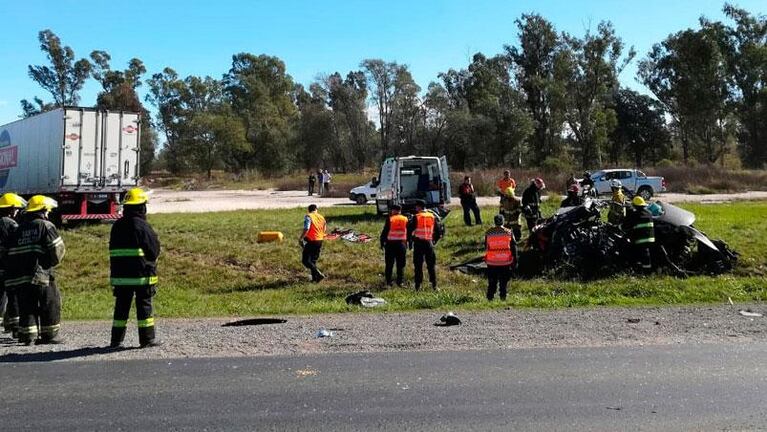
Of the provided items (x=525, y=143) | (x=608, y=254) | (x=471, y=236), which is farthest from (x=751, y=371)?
(x=525, y=143)

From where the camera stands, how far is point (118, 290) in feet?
24.5

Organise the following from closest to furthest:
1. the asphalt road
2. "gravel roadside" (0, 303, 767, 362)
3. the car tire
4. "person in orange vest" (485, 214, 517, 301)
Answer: the asphalt road < "gravel roadside" (0, 303, 767, 362) < "person in orange vest" (485, 214, 517, 301) < the car tire

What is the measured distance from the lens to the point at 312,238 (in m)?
14.2

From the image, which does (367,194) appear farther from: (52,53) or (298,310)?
(52,53)

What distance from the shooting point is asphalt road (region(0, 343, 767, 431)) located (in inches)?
189

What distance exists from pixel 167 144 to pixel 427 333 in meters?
88.0

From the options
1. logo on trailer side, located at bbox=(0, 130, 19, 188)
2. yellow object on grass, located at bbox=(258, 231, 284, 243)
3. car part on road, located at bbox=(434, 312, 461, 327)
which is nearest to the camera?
car part on road, located at bbox=(434, 312, 461, 327)

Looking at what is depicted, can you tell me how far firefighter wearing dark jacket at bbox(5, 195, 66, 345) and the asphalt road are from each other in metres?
1.32

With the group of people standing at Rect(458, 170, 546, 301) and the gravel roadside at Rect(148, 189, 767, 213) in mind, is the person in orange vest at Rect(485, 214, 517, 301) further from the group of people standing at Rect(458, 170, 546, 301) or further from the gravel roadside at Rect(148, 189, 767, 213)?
the gravel roadside at Rect(148, 189, 767, 213)

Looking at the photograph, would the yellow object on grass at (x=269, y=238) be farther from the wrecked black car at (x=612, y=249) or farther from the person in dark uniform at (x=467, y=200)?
the wrecked black car at (x=612, y=249)

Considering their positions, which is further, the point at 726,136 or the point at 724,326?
the point at 726,136

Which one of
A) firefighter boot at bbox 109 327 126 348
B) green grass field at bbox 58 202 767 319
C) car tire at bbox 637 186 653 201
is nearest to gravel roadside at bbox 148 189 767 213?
car tire at bbox 637 186 653 201

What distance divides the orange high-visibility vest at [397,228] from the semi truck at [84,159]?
11.8m

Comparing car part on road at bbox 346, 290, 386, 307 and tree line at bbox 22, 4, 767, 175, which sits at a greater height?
tree line at bbox 22, 4, 767, 175
